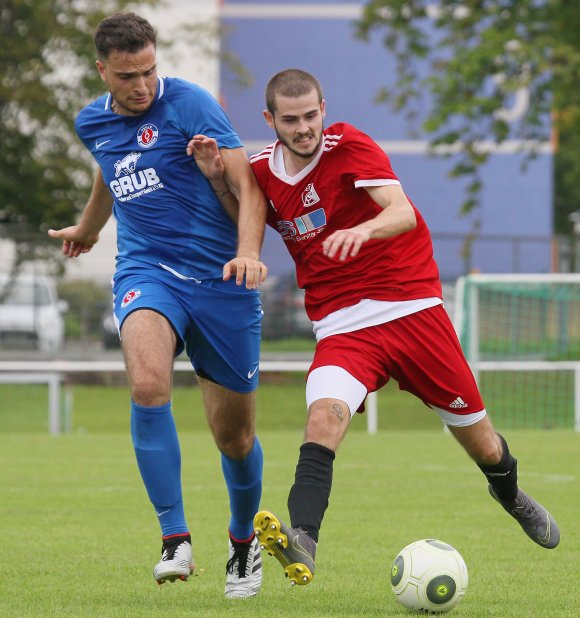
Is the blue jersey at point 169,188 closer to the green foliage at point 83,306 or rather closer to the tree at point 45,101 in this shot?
the green foliage at point 83,306

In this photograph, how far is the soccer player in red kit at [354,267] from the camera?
5414 mm

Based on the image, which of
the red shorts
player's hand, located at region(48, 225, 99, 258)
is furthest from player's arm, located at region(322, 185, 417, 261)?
player's hand, located at region(48, 225, 99, 258)

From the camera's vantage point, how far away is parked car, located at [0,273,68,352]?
793 inches

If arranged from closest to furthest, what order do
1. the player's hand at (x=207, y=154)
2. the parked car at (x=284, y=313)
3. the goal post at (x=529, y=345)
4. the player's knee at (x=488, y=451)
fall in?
1. the player's hand at (x=207, y=154)
2. the player's knee at (x=488, y=451)
3. the goal post at (x=529, y=345)
4. the parked car at (x=284, y=313)

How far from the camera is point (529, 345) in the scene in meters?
19.6

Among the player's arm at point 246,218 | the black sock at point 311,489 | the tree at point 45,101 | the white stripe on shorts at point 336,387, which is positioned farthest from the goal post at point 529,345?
the black sock at point 311,489

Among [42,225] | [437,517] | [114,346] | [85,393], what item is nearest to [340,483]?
[437,517]

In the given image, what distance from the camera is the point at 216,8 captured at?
36.0 meters

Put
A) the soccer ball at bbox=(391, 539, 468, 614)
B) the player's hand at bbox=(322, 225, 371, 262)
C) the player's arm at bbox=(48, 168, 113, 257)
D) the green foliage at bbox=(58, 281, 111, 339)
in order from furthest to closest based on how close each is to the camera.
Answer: the green foliage at bbox=(58, 281, 111, 339)
the player's arm at bbox=(48, 168, 113, 257)
the soccer ball at bbox=(391, 539, 468, 614)
the player's hand at bbox=(322, 225, 371, 262)

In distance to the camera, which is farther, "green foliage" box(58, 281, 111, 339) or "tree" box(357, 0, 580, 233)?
"tree" box(357, 0, 580, 233)

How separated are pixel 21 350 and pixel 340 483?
33.9 feet

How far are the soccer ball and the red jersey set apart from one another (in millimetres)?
1108

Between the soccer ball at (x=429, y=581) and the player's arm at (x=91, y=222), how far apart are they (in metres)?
2.29

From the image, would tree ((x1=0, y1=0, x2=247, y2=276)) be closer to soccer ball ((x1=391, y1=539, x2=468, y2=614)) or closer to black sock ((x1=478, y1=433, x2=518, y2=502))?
black sock ((x1=478, y1=433, x2=518, y2=502))
